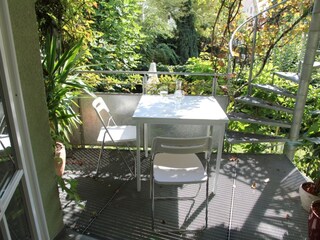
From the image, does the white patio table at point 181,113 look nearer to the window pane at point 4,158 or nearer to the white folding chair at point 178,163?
the white folding chair at point 178,163

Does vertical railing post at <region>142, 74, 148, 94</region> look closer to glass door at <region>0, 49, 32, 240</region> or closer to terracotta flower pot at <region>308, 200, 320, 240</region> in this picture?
glass door at <region>0, 49, 32, 240</region>

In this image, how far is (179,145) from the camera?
2203mm

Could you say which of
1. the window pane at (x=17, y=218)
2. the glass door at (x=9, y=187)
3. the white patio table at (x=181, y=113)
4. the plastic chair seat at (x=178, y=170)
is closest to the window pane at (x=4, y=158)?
the glass door at (x=9, y=187)

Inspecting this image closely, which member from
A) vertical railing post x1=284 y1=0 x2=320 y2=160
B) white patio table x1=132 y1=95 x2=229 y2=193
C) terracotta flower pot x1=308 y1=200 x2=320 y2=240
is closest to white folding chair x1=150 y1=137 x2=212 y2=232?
white patio table x1=132 y1=95 x2=229 y2=193

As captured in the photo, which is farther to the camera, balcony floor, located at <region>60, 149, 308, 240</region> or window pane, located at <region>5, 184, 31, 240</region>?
balcony floor, located at <region>60, 149, 308, 240</region>

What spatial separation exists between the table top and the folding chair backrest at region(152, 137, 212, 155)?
463 millimetres

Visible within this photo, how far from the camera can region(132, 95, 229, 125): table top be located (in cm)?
266

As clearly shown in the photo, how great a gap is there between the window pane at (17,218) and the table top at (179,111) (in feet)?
4.20

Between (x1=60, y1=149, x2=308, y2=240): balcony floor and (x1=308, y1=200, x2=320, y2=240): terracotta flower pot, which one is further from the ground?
(x1=308, y1=200, x2=320, y2=240): terracotta flower pot

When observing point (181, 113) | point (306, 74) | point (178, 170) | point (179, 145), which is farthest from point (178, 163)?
point (306, 74)

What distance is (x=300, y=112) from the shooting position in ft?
11.6

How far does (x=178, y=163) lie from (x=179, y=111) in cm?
61

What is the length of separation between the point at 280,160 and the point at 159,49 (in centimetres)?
795

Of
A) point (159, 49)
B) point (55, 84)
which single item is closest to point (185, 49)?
point (159, 49)
